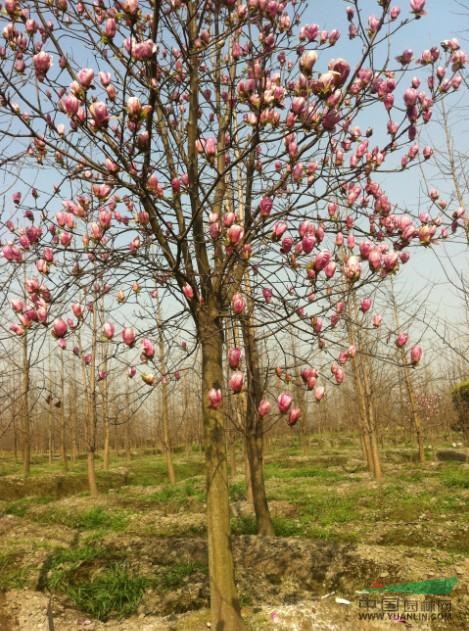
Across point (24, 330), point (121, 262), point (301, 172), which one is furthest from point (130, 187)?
point (301, 172)

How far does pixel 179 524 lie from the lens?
8.32 m

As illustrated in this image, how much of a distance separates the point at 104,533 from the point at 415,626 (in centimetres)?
530

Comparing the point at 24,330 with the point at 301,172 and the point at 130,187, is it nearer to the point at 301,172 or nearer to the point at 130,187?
the point at 130,187

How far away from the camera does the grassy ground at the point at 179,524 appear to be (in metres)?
5.17

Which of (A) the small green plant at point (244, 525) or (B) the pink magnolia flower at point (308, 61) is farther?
(A) the small green plant at point (244, 525)

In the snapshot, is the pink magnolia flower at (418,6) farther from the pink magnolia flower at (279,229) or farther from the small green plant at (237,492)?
the small green plant at (237,492)

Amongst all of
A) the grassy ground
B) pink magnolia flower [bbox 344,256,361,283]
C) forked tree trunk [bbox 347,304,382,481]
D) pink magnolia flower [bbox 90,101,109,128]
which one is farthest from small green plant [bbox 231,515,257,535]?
pink magnolia flower [bbox 90,101,109,128]

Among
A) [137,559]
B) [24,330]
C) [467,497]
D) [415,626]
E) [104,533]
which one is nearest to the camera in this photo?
[24,330]

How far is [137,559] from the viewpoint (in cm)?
575

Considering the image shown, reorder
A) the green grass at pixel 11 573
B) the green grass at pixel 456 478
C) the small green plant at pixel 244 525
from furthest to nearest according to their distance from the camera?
the green grass at pixel 456 478
the small green plant at pixel 244 525
the green grass at pixel 11 573

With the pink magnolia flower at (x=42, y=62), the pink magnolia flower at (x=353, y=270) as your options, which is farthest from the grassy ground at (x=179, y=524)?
the pink magnolia flower at (x=42, y=62)

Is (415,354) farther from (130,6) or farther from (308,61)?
(130,6)

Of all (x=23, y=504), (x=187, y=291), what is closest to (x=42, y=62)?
(x=187, y=291)

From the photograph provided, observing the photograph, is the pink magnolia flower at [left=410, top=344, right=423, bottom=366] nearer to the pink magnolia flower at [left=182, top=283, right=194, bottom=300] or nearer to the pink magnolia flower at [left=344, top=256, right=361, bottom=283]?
the pink magnolia flower at [left=344, top=256, right=361, bottom=283]
